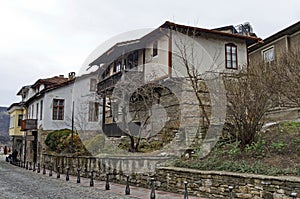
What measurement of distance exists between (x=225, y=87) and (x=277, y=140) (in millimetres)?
2872

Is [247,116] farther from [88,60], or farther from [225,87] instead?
[88,60]

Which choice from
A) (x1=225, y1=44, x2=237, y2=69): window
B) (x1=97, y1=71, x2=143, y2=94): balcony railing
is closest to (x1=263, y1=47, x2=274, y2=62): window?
(x1=225, y1=44, x2=237, y2=69): window

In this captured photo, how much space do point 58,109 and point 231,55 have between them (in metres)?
14.4

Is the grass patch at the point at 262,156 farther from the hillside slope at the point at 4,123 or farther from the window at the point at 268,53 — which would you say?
the hillside slope at the point at 4,123

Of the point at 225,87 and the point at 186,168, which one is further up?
the point at 225,87

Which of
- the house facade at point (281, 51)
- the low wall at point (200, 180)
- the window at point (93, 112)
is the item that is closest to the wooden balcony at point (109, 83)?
the window at point (93, 112)

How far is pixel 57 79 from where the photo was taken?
30750 millimetres

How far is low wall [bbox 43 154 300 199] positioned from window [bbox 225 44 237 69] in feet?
27.6

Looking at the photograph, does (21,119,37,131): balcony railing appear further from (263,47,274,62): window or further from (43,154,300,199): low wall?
(263,47,274,62): window

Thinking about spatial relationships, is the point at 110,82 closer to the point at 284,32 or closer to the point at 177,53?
the point at 177,53

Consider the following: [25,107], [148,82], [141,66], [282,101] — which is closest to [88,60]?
[141,66]

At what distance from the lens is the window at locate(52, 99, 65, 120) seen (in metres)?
25.8

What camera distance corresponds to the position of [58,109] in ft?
85.3

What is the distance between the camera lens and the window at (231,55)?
18094mm
